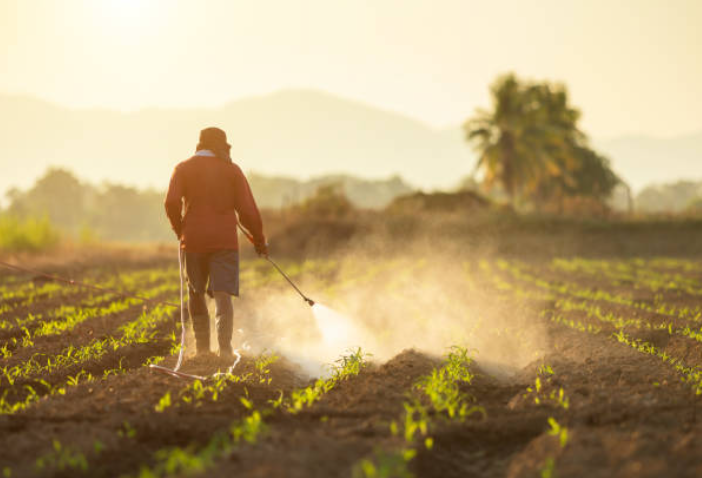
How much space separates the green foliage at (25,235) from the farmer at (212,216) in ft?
71.0

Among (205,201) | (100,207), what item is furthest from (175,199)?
(100,207)

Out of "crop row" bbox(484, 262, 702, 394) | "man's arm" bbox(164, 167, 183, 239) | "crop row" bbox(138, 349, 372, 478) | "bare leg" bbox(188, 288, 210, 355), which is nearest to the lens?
"crop row" bbox(138, 349, 372, 478)

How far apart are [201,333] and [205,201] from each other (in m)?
1.48

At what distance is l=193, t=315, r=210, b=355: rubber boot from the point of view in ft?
22.1

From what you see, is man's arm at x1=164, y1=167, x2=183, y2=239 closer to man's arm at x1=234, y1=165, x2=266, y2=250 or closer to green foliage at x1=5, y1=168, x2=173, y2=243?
man's arm at x1=234, y1=165, x2=266, y2=250

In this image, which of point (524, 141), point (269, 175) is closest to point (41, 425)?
point (524, 141)

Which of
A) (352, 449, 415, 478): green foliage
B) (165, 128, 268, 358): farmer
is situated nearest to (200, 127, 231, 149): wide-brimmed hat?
(165, 128, 268, 358): farmer

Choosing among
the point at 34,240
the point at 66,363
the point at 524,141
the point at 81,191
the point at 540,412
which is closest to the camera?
the point at 540,412

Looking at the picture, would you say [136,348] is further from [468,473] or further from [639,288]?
[639,288]

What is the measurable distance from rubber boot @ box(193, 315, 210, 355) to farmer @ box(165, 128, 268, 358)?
23 cm

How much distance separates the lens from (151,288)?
589 inches

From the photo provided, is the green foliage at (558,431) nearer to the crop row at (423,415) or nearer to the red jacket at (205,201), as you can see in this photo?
the crop row at (423,415)

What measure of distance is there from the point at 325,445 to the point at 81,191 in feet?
318

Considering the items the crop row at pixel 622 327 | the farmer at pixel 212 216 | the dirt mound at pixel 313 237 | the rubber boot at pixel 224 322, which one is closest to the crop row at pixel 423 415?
the crop row at pixel 622 327
